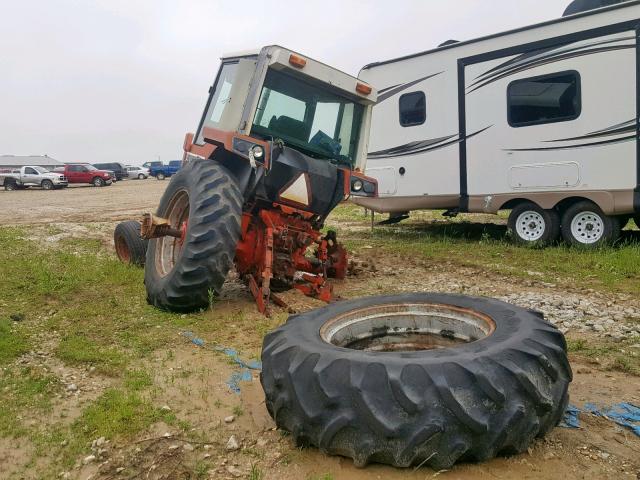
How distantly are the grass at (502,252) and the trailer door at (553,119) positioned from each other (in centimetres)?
97

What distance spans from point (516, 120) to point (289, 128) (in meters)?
4.91

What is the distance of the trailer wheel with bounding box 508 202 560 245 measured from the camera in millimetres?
8883

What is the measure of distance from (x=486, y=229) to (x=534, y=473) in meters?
9.39

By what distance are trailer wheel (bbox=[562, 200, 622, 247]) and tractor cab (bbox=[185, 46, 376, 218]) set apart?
4.11m

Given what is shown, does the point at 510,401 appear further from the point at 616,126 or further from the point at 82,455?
the point at 616,126

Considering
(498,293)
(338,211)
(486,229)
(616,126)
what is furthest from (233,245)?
(338,211)

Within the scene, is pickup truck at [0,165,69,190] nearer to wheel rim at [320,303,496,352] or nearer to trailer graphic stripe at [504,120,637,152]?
trailer graphic stripe at [504,120,637,152]

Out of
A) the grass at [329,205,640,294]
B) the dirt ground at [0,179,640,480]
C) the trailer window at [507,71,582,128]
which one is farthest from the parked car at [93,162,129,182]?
the dirt ground at [0,179,640,480]

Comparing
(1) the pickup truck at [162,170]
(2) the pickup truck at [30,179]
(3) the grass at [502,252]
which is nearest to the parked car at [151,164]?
(1) the pickup truck at [162,170]

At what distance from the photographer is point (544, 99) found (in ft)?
28.8

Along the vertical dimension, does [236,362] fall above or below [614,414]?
below

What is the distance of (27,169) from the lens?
108ft

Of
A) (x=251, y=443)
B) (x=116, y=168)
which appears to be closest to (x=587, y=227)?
(x=251, y=443)

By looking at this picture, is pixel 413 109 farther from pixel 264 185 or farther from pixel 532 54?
pixel 264 185
